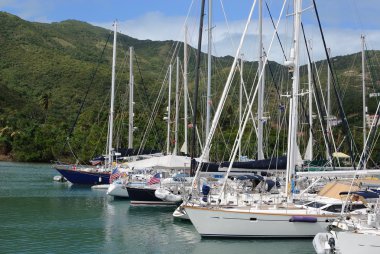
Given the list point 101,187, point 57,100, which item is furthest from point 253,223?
point 57,100

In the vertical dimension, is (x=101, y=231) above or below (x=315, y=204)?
below

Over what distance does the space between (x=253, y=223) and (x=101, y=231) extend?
27.6 ft

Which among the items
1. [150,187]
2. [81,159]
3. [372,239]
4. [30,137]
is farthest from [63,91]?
[372,239]

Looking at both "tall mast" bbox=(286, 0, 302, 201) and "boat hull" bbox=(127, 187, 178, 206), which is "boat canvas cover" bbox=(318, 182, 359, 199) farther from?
"boat hull" bbox=(127, 187, 178, 206)

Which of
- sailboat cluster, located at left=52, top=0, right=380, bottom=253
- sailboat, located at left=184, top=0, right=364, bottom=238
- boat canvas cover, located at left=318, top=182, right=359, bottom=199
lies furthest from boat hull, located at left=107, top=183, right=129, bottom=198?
boat canvas cover, located at left=318, top=182, right=359, bottom=199

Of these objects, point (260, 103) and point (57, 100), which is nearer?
point (260, 103)

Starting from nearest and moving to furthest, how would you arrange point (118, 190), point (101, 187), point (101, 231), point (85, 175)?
point (101, 231) → point (118, 190) → point (101, 187) → point (85, 175)

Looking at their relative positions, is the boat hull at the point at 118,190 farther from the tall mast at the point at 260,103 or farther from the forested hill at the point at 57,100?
the forested hill at the point at 57,100

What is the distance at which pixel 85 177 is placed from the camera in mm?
52562

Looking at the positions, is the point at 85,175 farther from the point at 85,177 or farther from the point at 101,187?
the point at 101,187

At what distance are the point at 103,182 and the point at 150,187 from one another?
1666cm

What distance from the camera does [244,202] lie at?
24.4 meters

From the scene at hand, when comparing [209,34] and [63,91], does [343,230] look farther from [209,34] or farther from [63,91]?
[63,91]

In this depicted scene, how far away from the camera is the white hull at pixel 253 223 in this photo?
2259 centimetres
